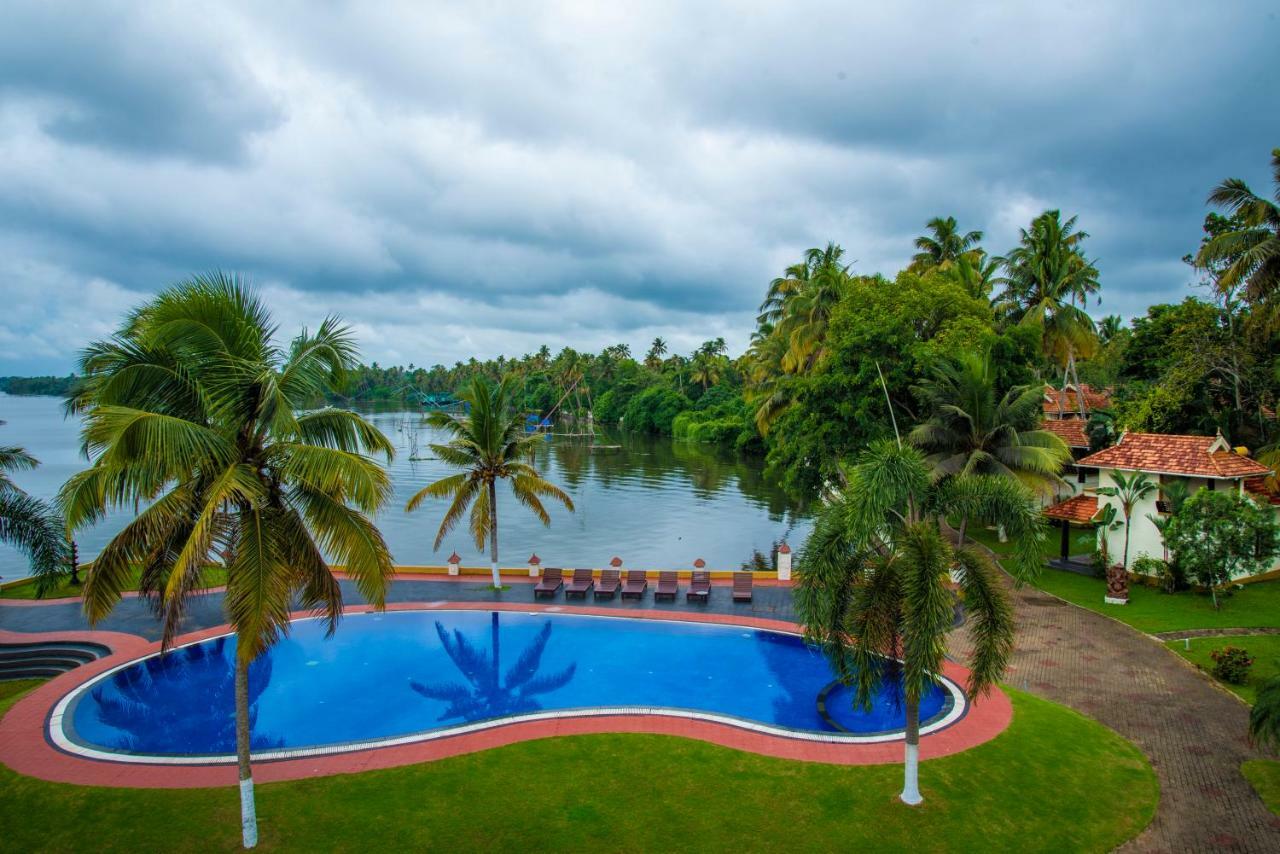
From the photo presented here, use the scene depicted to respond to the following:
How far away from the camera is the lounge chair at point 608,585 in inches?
960

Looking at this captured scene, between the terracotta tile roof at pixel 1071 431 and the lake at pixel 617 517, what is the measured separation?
42.5 feet

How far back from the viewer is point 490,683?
701 inches

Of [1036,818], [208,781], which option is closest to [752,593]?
[1036,818]

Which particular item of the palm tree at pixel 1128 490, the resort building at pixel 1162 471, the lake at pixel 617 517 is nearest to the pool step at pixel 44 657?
the lake at pixel 617 517

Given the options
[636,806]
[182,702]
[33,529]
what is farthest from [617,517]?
[636,806]

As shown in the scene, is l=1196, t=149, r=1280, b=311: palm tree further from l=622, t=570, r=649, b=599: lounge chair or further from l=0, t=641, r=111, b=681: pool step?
l=0, t=641, r=111, b=681: pool step

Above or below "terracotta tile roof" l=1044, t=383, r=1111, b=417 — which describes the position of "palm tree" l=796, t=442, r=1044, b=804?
below

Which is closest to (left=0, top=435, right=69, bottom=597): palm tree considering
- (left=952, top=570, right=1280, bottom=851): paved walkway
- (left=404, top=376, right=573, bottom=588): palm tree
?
(left=404, top=376, right=573, bottom=588): palm tree

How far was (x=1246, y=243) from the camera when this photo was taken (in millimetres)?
22344

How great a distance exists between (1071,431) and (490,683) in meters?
30.4

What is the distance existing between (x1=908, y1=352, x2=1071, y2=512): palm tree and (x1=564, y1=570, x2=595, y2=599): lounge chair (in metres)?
11.8

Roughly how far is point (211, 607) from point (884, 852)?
20414mm

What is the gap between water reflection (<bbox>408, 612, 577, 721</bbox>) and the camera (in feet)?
53.4

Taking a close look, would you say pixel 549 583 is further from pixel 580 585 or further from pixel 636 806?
pixel 636 806
